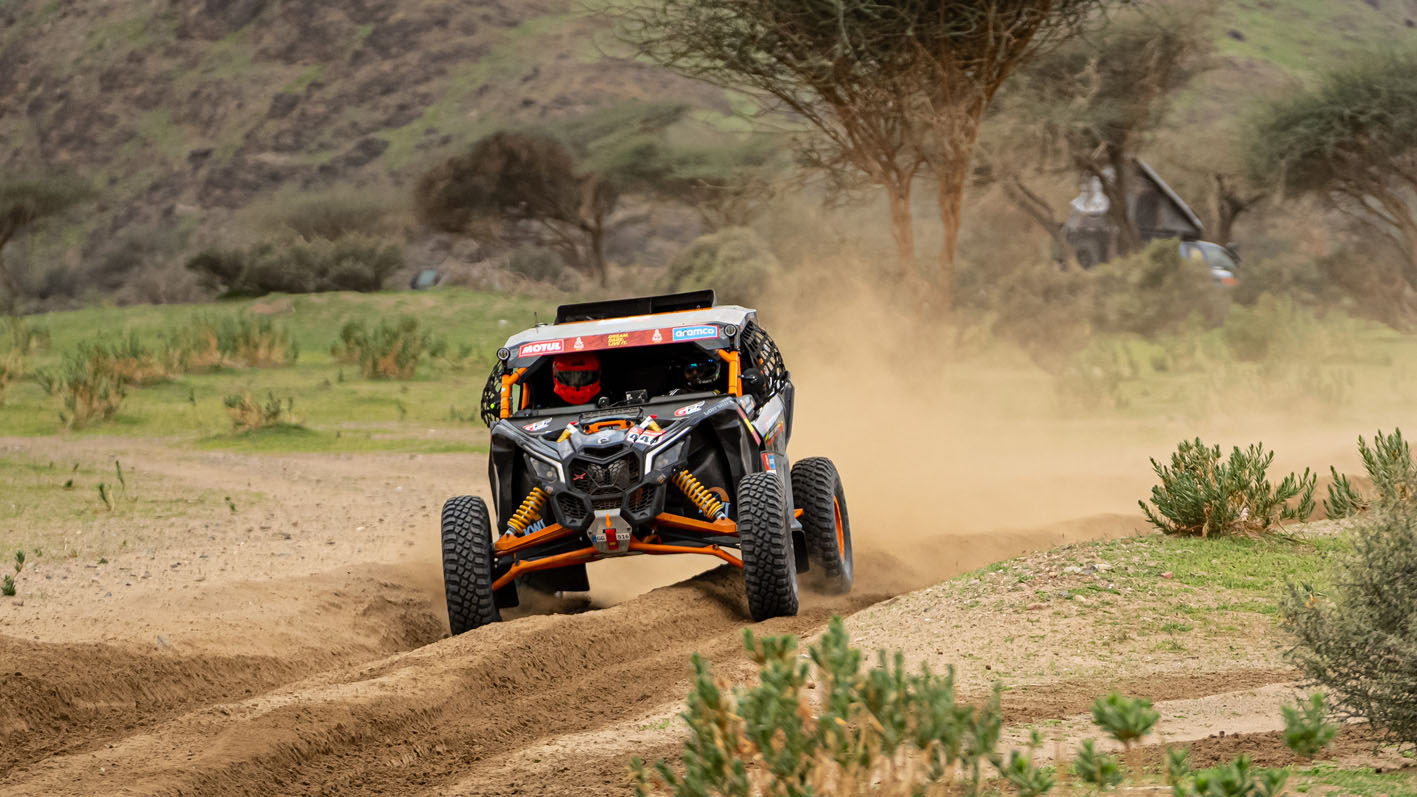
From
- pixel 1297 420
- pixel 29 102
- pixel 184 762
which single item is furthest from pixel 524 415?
pixel 29 102

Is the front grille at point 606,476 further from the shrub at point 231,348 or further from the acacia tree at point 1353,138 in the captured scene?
the acacia tree at point 1353,138

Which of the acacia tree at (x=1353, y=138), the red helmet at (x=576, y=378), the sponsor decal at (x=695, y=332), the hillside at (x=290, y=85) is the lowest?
the red helmet at (x=576, y=378)

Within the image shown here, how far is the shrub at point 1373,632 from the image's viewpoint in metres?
4.91

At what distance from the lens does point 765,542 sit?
8719 millimetres

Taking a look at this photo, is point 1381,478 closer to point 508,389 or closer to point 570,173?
point 508,389

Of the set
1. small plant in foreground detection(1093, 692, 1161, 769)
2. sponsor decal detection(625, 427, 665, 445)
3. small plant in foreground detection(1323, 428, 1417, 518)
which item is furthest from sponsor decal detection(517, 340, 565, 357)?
small plant in foreground detection(1093, 692, 1161, 769)

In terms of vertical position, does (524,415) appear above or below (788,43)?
below

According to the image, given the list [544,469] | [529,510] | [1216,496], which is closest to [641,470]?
[544,469]

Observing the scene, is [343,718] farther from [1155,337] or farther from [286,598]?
[1155,337]

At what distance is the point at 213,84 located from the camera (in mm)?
83062

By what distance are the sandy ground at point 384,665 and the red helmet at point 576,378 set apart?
4.80 ft

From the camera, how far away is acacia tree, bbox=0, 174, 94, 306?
2004 inches

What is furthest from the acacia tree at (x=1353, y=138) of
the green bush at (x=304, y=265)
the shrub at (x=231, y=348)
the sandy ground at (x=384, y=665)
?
the sandy ground at (x=384, y=665)

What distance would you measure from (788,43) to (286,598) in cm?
1275
